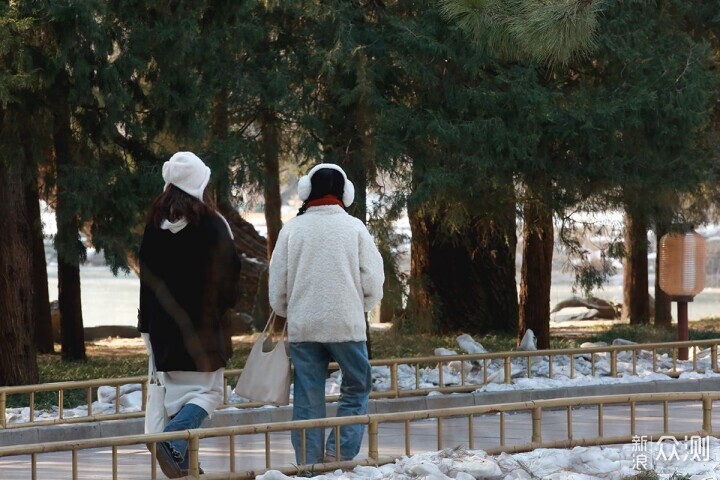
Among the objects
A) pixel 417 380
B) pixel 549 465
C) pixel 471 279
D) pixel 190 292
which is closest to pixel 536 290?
pixel 471 279

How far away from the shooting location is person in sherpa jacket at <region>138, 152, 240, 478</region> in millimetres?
6617

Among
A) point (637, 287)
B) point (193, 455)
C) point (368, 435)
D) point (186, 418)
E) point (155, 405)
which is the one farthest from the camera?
point (637, 287)

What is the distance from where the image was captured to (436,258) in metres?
21.3

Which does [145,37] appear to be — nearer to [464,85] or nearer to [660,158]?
[464,85]

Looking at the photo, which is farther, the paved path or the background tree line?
the background tree line

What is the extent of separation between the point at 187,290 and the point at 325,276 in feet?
2.43

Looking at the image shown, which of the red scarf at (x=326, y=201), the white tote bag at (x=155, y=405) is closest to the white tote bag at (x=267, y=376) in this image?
the white tote bag at (x=155, y=405)

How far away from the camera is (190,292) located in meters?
6.64

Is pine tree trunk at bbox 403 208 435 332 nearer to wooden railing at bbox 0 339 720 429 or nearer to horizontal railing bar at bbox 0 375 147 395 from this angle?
wooden railing at bbox 0 339 720 429

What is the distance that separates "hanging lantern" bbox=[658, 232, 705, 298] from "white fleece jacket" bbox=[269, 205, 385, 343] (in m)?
8.06

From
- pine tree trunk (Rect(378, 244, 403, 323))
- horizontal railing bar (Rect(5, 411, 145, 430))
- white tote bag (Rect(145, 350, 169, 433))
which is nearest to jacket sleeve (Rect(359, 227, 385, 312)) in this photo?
white tote bag (Rect(145, 350, 169, 433))

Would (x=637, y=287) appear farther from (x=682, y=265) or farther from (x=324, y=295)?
(x=324, y=295)

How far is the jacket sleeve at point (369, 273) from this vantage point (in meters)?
6.99

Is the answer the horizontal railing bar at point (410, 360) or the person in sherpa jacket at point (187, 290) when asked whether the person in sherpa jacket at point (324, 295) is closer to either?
the person in sherpa jacket at point (187, 290)
